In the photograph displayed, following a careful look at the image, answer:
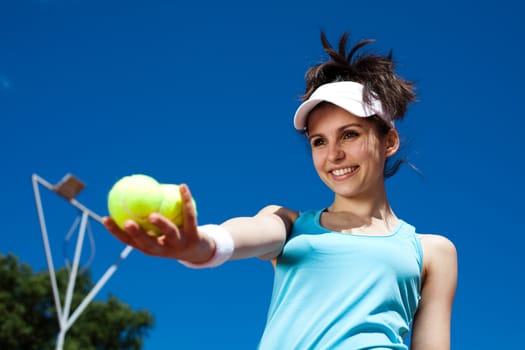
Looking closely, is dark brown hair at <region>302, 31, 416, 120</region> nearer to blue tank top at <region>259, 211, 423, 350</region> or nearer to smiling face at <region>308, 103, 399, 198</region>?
smiling face at <region>308, 103, 399, 198</region>

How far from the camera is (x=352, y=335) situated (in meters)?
3.40

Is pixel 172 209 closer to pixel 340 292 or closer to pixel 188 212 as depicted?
pixel 188 212

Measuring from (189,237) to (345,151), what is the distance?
139cm

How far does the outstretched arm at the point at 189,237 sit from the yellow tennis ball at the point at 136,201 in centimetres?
17

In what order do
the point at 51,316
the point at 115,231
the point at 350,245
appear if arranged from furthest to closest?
the point at 51,316, the point at 350,245, the point at 115,231

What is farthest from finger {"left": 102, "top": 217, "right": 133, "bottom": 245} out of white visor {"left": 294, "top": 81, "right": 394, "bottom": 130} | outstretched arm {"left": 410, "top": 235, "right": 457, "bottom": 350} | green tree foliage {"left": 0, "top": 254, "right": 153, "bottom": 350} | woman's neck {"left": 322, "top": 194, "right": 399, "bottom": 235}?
green tree foliage {"left": 0, "top": 254, "right": 153, "bottom": 350}

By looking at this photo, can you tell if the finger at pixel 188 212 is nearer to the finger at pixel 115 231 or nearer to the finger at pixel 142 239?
the finger at pixel 142 239

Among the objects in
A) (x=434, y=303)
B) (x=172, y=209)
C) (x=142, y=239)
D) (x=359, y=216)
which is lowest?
(x=142, y=239)

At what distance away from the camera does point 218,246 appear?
297 cm

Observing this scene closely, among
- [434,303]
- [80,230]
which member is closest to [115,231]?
[434,303]

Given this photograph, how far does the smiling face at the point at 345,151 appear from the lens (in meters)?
3.87

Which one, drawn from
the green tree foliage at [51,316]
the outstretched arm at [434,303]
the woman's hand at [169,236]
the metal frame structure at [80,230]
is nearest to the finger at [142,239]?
the woman's hand at [169,236]

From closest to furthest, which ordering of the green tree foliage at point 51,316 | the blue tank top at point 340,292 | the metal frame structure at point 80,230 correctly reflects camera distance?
the blue tank top at point 340,292 < the metal frame structure at point 80,230 < the green tree foliage at point 51,316

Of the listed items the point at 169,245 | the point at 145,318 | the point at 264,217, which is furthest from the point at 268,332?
the point at 145,318
